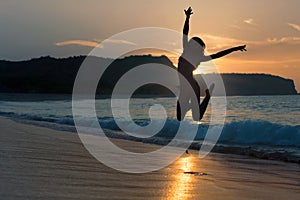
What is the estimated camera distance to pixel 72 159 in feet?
26.6

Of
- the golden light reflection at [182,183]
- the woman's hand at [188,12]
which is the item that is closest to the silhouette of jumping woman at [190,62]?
the woman's hand at [188,12]

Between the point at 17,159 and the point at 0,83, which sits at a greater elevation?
the point at 17,159

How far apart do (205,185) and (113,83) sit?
110 meters

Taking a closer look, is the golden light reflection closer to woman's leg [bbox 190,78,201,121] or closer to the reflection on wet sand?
the reflection on wet sand

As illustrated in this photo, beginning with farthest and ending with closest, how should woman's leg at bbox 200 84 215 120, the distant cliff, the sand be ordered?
the distant cliff < woman's leg at bbox 200 84 215 120 < the sand

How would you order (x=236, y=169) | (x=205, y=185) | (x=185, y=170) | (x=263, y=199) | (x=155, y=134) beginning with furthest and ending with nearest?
(x=155, y=134) < (x=236, y=169) < (x=185, y=170) < (x=205, y=185) < (x=263, y=199)

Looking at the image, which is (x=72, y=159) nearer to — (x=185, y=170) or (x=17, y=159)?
(x=17, y=159)

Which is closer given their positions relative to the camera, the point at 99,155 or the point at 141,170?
the point at 141,170

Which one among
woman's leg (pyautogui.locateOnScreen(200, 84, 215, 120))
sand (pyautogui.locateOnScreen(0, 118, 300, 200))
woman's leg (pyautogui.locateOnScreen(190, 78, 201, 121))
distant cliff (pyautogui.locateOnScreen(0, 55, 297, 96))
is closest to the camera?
sand (pyautogui.locateOnScreen(0, 118, 300, 200))

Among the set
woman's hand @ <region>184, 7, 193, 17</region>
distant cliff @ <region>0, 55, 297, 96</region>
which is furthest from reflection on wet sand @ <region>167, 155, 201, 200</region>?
distant cliff @ <region>0, 55, 297, 96</region>

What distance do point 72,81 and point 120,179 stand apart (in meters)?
125

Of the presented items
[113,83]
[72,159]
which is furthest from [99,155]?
[113,83]

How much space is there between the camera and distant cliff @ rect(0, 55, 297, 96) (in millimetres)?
103875

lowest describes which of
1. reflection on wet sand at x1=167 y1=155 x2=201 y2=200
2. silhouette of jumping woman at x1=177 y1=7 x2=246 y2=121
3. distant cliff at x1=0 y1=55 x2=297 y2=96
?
distant cliff at x1=0 y1=55 x2=297 y2=96
